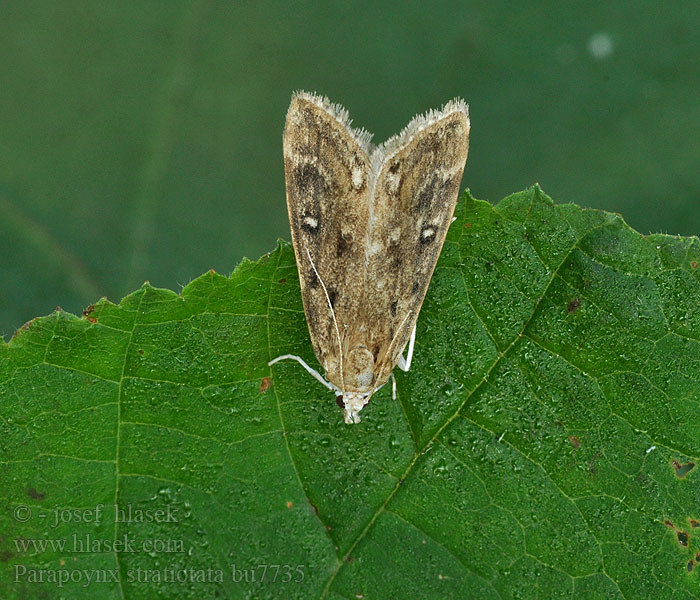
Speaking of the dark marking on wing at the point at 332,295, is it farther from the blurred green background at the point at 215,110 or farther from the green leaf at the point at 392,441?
the blurred green background at the point at 215,110

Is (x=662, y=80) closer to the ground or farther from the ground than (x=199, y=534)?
farther from the ground

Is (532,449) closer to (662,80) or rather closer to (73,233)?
(662,80)

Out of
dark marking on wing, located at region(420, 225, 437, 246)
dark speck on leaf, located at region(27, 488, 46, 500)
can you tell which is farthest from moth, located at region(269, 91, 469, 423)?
dark speck on leaf, located at region(27, 488, 46, 500)

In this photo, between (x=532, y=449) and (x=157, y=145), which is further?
(x=157, y=145)

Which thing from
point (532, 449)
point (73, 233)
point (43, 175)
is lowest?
point (532, 449)

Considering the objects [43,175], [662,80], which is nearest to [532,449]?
[662,80]

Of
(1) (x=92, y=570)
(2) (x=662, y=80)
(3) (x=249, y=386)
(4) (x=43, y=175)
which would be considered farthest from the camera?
(4) (x=43, y=175)

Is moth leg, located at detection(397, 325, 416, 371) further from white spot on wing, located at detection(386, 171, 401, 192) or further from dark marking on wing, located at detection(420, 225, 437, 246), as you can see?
white spot on wing, located at detection(386, 171, 401, 192)
